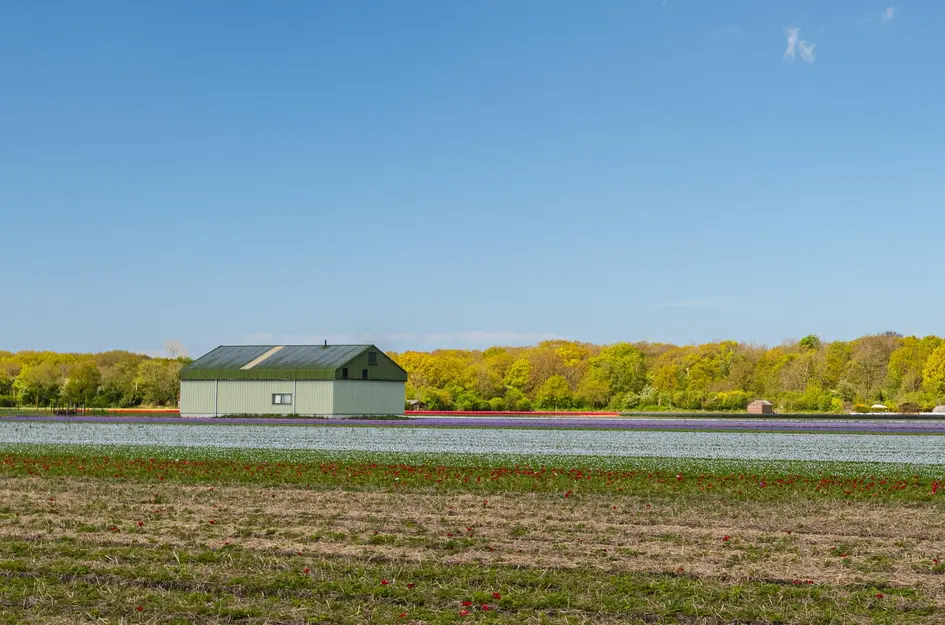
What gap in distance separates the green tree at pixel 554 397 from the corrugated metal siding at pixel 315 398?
46860 mm

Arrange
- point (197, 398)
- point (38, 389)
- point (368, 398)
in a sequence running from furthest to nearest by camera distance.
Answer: point (38, 389) → point (197, 398) → point (368, 398)

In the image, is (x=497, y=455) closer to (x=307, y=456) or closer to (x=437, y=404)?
(x=307, y=456)

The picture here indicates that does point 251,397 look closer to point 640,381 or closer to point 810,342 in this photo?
point 640,381

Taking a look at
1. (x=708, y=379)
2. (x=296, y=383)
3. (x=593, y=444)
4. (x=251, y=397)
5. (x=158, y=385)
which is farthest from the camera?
(x=708, y=379)

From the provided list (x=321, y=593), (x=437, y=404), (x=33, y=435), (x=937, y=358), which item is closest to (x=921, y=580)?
(x=321, y=593)

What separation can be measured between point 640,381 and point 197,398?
67.5 meters

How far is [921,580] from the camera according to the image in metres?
12.8

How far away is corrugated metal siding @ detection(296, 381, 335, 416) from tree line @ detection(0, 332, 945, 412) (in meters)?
33.4

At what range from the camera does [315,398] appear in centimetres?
8069

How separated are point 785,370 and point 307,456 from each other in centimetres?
10550

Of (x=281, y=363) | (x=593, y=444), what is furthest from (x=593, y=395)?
(x=593, y=444)

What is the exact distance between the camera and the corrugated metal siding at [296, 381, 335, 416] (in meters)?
79.9

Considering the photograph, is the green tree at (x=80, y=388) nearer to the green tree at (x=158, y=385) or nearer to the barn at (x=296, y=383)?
the green tree at (x=158, y=385)

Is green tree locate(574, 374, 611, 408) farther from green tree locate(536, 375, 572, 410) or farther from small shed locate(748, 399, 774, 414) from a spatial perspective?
small shed locate(748, 399, 774, 414)
